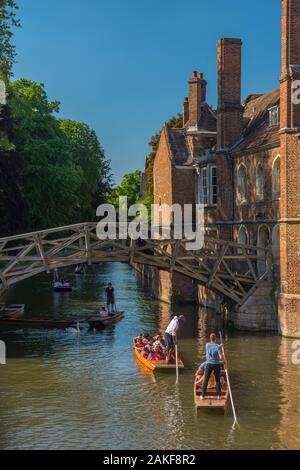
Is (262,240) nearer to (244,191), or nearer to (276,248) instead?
(276,248)

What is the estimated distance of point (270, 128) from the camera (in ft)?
110

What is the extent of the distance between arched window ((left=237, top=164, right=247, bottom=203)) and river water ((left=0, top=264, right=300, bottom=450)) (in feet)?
21.1

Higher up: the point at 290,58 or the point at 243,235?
the point at 290,58

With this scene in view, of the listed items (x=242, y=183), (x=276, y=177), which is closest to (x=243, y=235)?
(x=242, y=183)

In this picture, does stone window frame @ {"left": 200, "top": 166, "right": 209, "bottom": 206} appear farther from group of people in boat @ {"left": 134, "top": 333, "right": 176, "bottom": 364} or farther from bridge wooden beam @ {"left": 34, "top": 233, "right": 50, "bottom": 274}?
group of people in boat @ {"left": 134, "top": 333, "right": 176, "bottom": 364}

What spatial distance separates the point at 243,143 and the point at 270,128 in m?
2.02

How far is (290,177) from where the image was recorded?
28.1m

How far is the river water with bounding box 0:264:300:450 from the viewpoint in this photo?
16.5 meters

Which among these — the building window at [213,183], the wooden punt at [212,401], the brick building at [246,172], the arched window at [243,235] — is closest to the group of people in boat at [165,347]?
the wooden punt at [212,401]

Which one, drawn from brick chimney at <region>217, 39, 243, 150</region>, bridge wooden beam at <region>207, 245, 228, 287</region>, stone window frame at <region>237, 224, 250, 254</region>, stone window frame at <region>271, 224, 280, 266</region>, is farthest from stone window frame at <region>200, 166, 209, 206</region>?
bridge wooden beam at <region>207, 245, 228, 287</region>

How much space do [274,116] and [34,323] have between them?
1455 centimetres

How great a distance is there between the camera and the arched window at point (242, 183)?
34.9 m

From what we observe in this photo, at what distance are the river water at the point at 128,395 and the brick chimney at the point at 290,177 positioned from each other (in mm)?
1629

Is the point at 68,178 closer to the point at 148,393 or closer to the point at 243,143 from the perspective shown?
the point at 243,143
